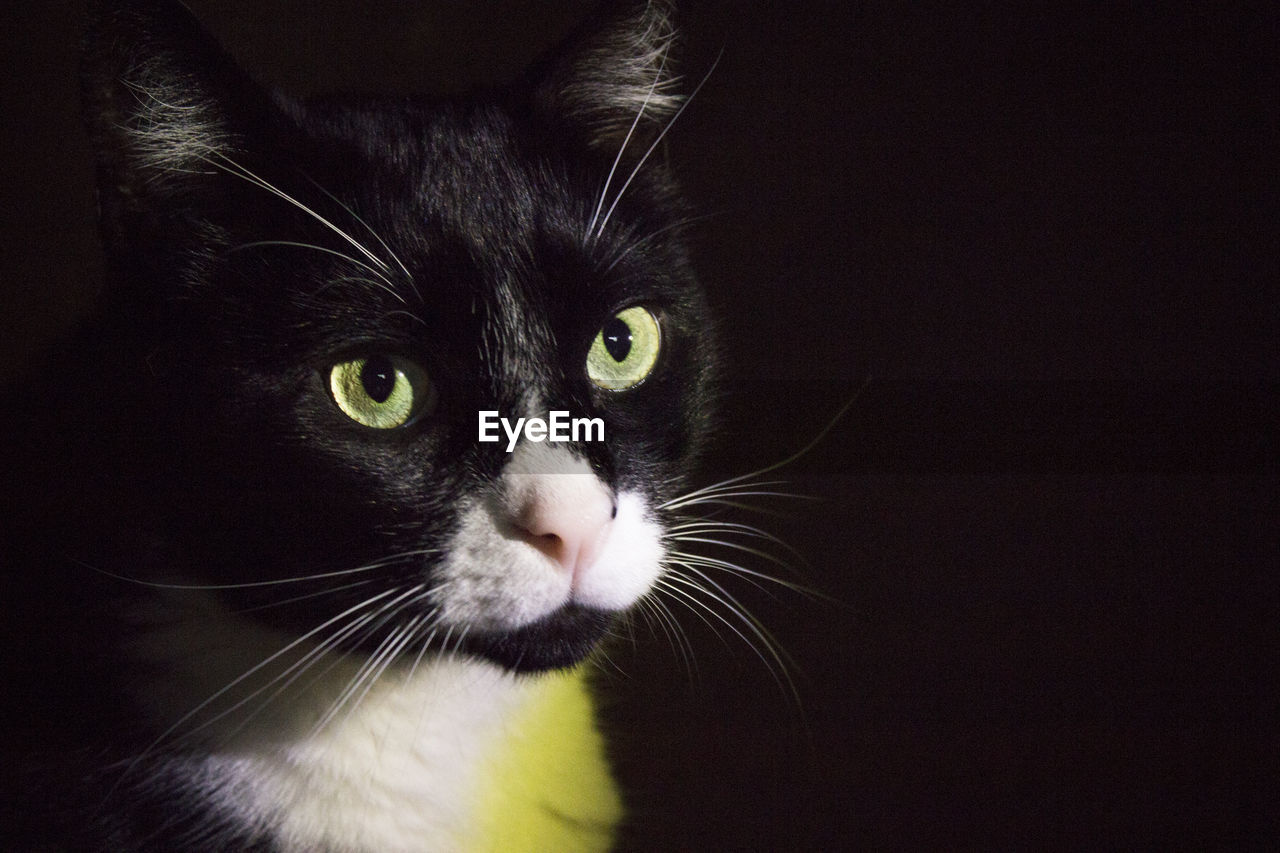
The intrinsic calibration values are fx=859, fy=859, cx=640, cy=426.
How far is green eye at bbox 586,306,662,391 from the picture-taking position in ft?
1.71

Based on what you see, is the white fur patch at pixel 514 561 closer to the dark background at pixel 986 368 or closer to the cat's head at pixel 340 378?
the cat's head at pixel 340 378

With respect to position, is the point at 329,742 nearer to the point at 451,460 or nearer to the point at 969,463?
the point at 451,460

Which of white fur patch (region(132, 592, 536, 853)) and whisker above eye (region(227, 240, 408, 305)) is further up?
whisker above eye (region(227, 240, 408, 305))

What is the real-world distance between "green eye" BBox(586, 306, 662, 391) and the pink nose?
0.34ft

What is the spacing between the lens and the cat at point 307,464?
0.44 m

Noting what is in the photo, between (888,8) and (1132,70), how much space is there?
18 centimetres

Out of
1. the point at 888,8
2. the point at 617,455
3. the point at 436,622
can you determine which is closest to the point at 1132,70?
the point at 888,8

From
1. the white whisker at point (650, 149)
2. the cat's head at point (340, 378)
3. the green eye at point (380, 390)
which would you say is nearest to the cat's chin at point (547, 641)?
the cat's head at point (340, 378)

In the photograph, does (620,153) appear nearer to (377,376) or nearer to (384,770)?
(377,376)

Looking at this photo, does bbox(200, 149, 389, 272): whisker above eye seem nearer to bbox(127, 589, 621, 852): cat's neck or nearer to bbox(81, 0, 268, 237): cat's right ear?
bbox(81, 0, 268, 237): cat's right ear

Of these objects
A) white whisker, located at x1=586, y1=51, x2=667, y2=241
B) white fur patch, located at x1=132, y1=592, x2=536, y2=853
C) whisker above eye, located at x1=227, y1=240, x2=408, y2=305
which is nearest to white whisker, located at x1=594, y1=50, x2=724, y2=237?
white whisker, located at x1=586, y1=51, x2=667, y2=241

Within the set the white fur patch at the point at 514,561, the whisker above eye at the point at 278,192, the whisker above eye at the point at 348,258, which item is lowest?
the white fur patch at the point at 514,561

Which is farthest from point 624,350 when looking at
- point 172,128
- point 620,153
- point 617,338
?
point 172,128

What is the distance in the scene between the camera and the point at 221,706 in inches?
19.3
